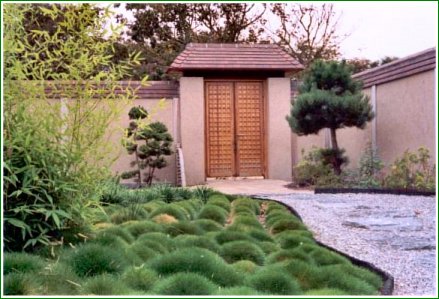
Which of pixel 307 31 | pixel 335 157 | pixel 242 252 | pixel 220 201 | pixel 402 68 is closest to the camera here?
pixel 242 252

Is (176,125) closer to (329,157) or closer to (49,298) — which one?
(329,157)

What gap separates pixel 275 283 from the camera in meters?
2.60

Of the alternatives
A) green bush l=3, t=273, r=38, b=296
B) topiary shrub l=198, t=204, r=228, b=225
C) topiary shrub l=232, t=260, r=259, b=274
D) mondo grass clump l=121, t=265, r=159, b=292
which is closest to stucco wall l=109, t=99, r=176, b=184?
topiary shrub l=198, t=204, r=228, b=225

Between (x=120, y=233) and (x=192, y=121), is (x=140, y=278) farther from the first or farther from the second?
(x=192, y=121)

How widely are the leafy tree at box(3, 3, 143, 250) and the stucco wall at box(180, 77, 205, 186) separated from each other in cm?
497

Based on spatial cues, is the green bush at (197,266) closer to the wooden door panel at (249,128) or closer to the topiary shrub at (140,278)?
the topiary shrub at (140,278)

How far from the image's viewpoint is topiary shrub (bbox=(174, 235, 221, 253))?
3315 millimetres

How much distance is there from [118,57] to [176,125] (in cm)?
343

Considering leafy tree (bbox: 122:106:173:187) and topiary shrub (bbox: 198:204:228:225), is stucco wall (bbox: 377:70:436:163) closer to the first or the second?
leafy tree (bbox: 122:106:173:187)

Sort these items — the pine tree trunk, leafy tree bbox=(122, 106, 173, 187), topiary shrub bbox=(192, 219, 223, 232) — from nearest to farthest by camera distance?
topiary shrub bbox=(192, 219, 223, 232), the pine tree trunk, leafy tree bbox=(122, 106, 173, 187)

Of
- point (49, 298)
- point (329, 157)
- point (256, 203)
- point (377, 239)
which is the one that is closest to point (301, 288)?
point (49, 298)

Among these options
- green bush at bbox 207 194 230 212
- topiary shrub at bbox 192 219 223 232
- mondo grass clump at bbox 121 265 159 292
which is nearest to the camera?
mondo grass clump at bbox 121 265 159 292

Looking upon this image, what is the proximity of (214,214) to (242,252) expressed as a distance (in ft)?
3.68

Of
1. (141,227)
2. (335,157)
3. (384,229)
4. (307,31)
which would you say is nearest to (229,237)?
(141,227)
